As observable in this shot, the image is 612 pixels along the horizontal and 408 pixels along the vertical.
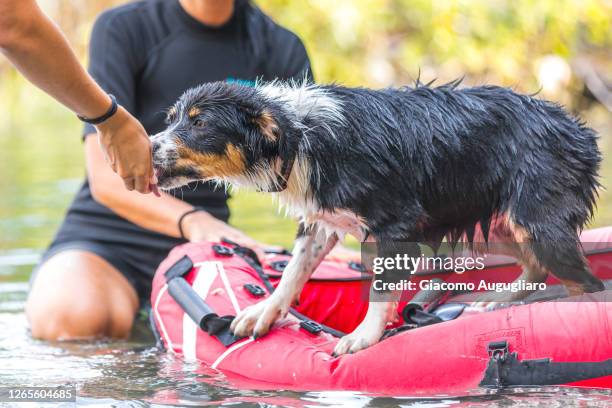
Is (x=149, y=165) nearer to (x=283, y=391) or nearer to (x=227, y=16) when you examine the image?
(x=283, y=391)

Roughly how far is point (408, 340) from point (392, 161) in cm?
66

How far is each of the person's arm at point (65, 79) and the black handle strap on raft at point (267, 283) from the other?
2.86 feet

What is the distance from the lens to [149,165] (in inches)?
128

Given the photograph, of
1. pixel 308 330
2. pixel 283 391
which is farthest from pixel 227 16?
pixel 283 391

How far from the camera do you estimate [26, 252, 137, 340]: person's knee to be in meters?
4.36

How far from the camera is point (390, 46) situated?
12.4 meters

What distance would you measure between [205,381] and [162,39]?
2010 mm

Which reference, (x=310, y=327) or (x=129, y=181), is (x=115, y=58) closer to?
(x=129, y=181)

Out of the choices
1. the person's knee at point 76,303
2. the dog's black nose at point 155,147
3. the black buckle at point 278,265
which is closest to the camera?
the dog's black nose at point 155,147

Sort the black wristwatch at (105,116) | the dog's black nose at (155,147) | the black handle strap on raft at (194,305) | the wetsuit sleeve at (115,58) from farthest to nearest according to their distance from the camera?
the wetsuit sleeve at (115,58), the black handle strap on raft at (194,305), the dog's black nose at (155,147), the black wristwatch at (105,116)

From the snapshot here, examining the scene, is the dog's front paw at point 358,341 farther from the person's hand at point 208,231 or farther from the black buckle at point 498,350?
the person's hand at point 208,231

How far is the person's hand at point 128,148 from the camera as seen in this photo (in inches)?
122

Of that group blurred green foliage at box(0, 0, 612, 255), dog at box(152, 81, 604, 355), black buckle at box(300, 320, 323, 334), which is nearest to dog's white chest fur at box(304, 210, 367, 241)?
dog at box(152, 81, 604, 355)

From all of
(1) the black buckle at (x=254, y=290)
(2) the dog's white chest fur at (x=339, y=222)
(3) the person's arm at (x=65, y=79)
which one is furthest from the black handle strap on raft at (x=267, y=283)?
(3) the person's arm at (x=65, y=79)
